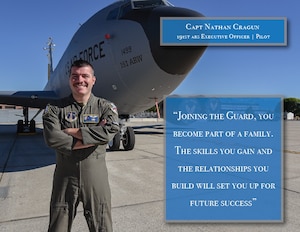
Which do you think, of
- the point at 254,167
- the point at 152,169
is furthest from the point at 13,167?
the point at 254,167

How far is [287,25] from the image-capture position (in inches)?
179

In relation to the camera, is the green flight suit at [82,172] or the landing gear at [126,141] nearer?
the green flight suit at [82,172]

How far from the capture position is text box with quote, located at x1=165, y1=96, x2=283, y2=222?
11.7ft

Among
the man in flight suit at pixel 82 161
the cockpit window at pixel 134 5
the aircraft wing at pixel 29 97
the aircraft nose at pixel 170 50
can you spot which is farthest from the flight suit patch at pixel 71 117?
the aircraft wing at pixel 29 97

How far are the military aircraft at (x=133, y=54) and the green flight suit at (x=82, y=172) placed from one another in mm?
3691

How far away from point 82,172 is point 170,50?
395cm

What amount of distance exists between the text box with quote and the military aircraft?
1.55 metres

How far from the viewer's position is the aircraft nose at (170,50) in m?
5.66

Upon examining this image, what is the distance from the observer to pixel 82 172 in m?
2.26

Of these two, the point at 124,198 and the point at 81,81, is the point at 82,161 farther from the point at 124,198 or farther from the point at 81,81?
the point at 124,198

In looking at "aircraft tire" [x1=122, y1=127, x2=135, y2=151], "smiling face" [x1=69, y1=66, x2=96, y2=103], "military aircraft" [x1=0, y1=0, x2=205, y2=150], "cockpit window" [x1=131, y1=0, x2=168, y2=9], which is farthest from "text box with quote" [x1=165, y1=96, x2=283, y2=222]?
"cockpit window" [x1=131, y1=0, x2=168, y2=9]

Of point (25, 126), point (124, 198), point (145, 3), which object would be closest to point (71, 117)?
point (124, 198)

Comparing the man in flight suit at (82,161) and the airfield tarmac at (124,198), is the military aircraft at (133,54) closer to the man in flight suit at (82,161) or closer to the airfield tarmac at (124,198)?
the airfield tarmac at (124,198)

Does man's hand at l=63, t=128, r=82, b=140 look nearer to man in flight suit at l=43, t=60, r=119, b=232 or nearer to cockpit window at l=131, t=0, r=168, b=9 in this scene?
man in flight suit at l=43, t=60, r=119, b=232
